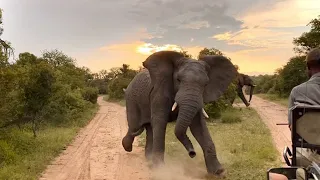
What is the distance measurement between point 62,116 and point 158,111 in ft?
36.0

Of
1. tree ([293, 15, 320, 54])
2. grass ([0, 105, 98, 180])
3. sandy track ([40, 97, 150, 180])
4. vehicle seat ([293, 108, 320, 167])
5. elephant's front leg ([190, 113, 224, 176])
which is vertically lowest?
sandy track ([40, 97, 150, 180])

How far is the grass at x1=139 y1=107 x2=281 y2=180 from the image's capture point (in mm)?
9008

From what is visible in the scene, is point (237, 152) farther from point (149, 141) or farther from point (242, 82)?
point (242, 82)

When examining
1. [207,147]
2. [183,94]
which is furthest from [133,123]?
[183,94]

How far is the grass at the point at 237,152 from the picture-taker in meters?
9.01

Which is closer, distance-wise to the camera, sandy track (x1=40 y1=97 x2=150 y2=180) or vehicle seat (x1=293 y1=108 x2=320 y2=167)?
vehicle seat (x1=293 y1=108 x2=320 y2=167)

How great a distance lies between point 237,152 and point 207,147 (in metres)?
2.62

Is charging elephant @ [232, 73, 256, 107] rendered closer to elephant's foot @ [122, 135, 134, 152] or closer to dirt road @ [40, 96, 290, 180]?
dirt road @ [40, 96, 290, 180]

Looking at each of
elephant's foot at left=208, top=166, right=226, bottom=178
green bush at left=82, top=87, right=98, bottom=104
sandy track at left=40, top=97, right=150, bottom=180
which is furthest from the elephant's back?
green bush at left=82, top=87, right=98, bottom=104

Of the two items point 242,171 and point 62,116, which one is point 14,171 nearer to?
point 242,171

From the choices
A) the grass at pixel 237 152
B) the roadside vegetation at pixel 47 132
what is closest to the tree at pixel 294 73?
the roadside vegetation at pixel 47 132

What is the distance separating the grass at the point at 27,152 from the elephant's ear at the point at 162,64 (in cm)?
355

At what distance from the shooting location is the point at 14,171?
30.2 ft

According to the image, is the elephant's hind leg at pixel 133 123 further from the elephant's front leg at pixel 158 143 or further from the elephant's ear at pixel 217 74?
the elephant's ear at pixel 217 74
